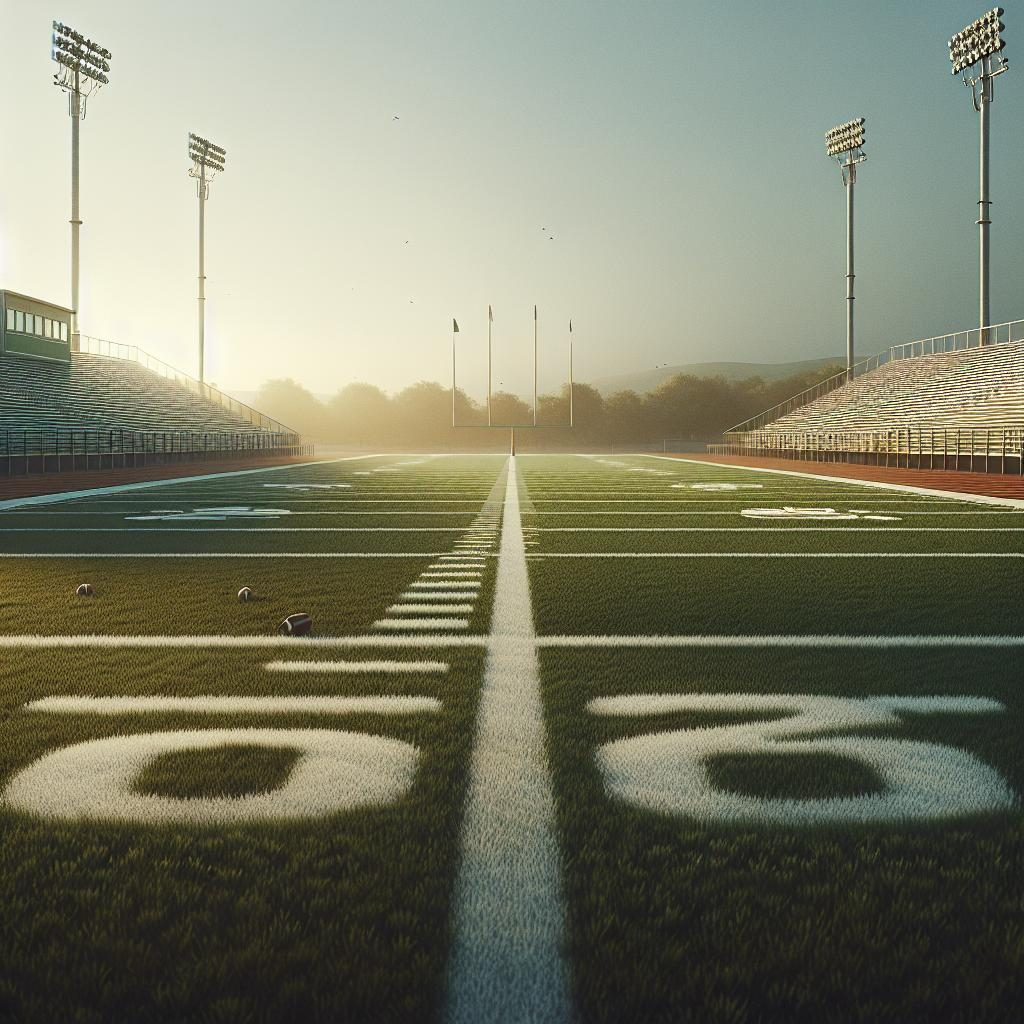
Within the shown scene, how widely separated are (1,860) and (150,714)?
1270 mm

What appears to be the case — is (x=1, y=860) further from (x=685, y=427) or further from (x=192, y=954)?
(x=685, y=427)

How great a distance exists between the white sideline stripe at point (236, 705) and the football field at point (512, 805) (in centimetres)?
2

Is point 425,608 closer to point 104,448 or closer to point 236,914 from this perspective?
point 236,914

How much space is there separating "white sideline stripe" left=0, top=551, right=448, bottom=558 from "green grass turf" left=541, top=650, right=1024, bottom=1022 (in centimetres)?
587

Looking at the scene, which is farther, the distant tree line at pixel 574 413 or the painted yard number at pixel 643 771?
the distant tree line at pixel 574 413

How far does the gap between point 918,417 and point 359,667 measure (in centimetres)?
3866

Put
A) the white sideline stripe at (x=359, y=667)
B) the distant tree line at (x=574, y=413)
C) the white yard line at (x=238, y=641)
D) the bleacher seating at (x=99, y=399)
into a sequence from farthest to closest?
the distant tree line at (x=574, y=413) < the bleacher seating at (x=99, y=399) < the white yard line at (x=238, y=641) < the white sideline stripe at (x=359, y=667)

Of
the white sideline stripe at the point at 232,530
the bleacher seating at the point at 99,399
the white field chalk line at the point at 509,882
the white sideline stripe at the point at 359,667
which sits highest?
the bleacher seating at the point at 99,399

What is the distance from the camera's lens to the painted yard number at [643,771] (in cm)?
270

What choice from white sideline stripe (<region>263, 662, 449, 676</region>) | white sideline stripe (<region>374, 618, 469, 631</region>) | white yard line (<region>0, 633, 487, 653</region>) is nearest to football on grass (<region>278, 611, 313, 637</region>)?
white yard line (<region>0, 633, 487, 653</region>)

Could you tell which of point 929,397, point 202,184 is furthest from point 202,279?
point 929,397

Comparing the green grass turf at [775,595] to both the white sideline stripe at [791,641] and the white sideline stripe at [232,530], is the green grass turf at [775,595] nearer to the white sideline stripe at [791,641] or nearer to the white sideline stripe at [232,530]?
the white sideline stripe at [791,641]

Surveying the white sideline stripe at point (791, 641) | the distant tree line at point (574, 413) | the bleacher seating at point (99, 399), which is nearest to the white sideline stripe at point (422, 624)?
the white sideline stripe at point (791, 641)

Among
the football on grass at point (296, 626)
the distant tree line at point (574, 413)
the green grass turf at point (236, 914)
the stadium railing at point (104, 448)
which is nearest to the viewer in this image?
the green grass turf at point (236, 914)
